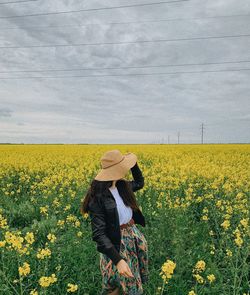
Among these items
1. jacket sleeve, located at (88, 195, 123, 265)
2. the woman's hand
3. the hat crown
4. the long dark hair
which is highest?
the hat crown

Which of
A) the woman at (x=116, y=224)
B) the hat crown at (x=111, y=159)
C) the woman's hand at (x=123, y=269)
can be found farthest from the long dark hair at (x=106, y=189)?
the woman's hand at (x=123, y=269)

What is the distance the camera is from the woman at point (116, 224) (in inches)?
110

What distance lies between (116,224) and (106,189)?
30 centimetres

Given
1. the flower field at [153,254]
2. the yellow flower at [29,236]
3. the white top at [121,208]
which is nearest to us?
the white top at [121,208]

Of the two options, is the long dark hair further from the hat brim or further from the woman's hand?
the woman's hand

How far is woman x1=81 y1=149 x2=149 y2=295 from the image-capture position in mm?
2785

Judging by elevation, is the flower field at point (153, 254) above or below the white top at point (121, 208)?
below

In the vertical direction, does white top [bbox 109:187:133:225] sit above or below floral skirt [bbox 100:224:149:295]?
above

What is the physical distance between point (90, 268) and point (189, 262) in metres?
1.20

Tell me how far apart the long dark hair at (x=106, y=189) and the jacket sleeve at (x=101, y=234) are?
10cm

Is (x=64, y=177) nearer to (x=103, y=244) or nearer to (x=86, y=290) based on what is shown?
(x=86, y=290)

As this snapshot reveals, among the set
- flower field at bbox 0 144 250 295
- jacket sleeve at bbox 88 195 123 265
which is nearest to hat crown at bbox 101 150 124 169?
jacket sleeve at bbox 88 195 123 265

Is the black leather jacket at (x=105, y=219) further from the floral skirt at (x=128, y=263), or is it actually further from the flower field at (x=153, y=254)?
the flower field at (x=153, y=254)

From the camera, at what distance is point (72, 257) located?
4316mm
